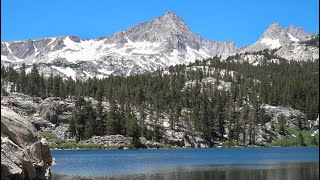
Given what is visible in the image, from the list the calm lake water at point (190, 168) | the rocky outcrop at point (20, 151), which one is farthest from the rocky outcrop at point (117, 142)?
the rocky outcrop at point (20, 151)

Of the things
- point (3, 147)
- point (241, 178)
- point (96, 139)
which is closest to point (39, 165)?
point (3, 147)

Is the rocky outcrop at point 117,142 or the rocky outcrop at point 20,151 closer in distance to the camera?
the rocky outcrop at point 20,151

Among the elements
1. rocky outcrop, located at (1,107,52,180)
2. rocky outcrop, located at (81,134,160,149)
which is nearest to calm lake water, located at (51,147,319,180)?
rocky outcrop, located at (1,107,52,180)

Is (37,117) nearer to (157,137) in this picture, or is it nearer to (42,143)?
(157,137)

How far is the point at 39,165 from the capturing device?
43812 millimetres

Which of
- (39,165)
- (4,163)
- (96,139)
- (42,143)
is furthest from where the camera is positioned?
(96,139)

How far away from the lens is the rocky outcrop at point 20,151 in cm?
3481

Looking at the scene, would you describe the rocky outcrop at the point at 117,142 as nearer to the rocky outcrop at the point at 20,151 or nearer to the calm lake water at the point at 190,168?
the calm lake water at the point at 190,168

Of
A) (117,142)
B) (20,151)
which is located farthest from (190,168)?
(117,142)

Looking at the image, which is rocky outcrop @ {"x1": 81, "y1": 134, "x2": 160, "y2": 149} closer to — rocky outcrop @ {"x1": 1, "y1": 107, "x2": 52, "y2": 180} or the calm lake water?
the calm lake water

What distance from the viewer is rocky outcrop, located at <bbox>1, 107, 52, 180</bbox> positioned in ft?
114

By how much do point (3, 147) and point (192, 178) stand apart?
30.2 m

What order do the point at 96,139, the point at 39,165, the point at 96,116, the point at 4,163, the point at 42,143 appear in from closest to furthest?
the point at 4,163, the point at 39,165, the point at 42,143, the point at 96,139, the point at 96,116

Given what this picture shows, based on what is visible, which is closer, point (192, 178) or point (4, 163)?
point (4, 163)
